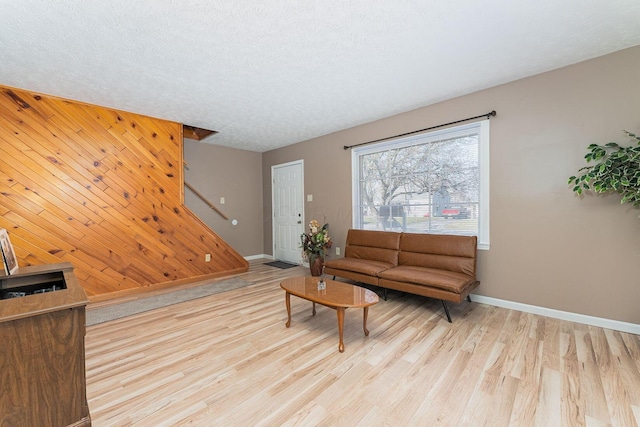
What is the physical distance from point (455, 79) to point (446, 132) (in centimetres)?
71

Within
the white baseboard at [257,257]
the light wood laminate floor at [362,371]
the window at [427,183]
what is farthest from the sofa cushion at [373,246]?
the white baseboard at [257,257]

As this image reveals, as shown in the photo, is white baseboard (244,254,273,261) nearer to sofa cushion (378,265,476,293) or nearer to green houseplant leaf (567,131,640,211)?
sofa cushion (378,265,476,293)

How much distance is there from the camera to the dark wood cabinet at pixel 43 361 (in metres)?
1.11

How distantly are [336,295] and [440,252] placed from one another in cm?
157

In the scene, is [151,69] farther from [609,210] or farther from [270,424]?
[609,210]

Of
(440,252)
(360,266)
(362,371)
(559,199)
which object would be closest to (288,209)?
(360,266)

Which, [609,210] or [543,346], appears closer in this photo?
[543,346]

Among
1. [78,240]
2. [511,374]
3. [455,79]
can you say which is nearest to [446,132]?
[455,79]

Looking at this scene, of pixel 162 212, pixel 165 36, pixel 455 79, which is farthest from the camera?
pixel 162 212

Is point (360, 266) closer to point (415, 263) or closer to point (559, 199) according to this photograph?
point (415, 263)

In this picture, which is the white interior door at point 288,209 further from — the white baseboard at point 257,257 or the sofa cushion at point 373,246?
the sofa cushion at point 373,246

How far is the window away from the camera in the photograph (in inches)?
124

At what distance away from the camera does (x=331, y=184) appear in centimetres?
467

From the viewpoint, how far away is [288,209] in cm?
554
